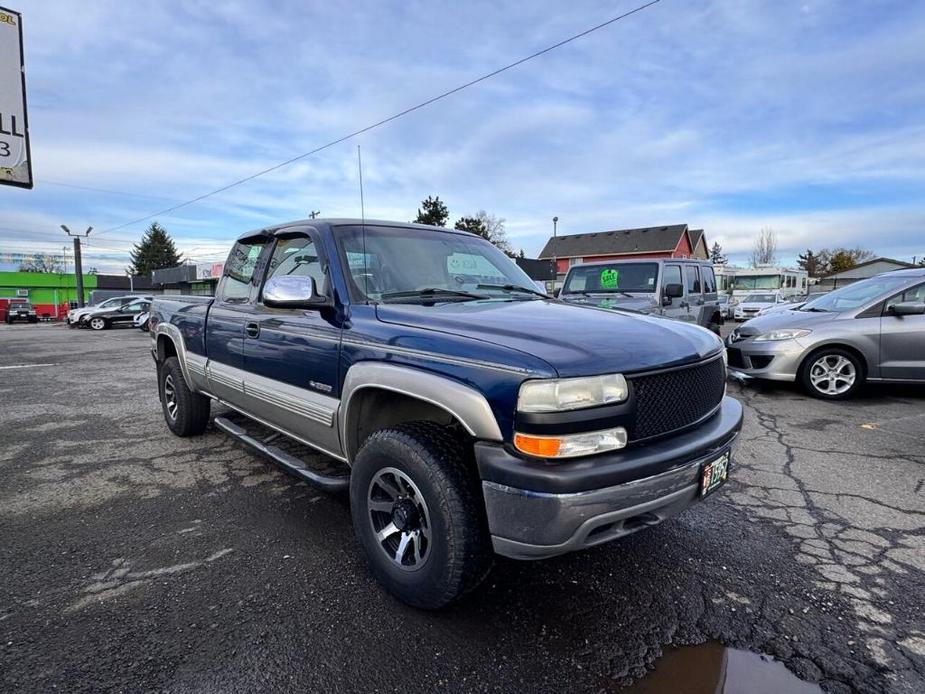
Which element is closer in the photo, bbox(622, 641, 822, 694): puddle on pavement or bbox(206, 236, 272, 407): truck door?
bbox(622, 641, 822, 694): puddle on pavement

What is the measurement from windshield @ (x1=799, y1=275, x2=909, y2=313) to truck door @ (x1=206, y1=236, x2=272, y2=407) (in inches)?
264

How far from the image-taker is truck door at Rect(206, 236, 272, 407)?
3.70 m

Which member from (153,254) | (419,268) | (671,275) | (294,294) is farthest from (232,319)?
(153,254)

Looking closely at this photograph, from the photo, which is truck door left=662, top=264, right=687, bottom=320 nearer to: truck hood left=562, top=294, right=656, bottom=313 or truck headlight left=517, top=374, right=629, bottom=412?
truck hood left=562, top=294, right=656, bottom=313

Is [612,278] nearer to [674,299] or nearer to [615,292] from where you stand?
[615,292]

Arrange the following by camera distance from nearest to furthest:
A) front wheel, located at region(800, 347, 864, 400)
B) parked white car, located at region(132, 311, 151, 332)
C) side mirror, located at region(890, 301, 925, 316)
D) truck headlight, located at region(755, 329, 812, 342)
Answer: side mirror, located at region(890, 301, 925, 316), front wheel, located at region(800, 347, 864, 400), truck headlight, located at region(755, 329, 812, 342), parked white car, located at region(132, 311, 151, 332)

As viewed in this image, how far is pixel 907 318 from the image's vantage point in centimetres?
598

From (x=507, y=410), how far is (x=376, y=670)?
1.12 metres

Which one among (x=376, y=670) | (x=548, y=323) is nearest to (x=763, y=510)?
(x=548, y=323)

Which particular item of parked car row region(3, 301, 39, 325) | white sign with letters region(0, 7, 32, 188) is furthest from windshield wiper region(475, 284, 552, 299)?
parked car row region(3, 301, 39, 325)

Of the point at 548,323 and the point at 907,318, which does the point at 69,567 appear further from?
the point at 907,318

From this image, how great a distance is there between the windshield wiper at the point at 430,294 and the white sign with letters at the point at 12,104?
14.7m

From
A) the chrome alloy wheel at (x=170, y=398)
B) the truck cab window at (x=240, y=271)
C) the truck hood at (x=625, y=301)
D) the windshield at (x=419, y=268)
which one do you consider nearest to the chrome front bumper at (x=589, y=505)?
the windshield at (x=419, y=268)

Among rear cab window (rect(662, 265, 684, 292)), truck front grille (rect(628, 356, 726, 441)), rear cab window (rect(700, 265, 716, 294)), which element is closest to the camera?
truck front grille (rect(628, 356, 726, 441))
